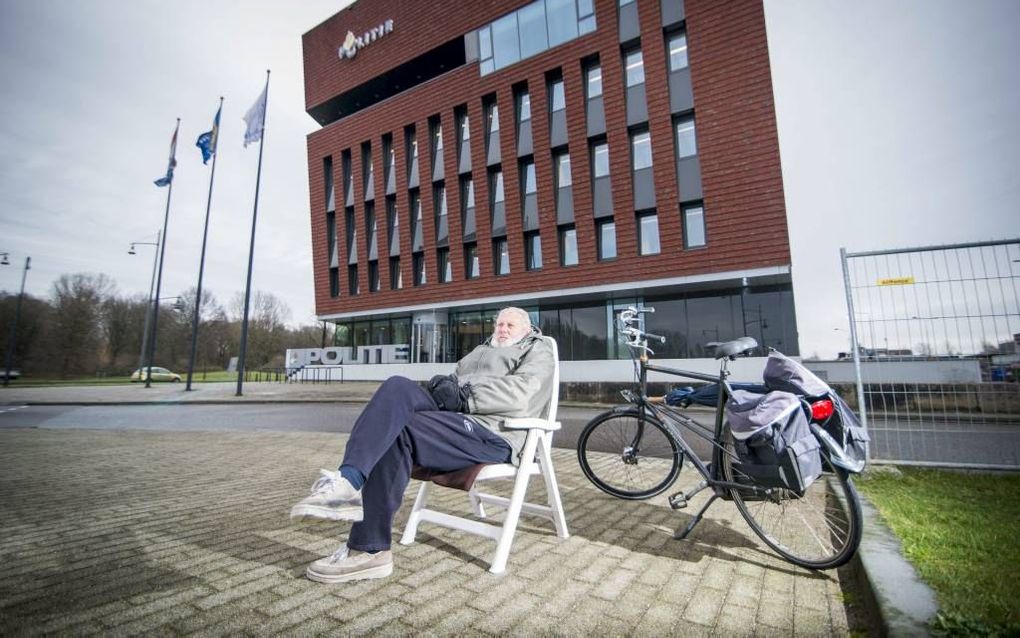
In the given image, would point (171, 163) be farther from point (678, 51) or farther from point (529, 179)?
point (678, 51)

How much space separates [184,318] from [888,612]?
6209 cm

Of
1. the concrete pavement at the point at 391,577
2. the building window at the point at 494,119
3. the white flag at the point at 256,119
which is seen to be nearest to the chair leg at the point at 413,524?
the concrete pavement at the point at 391,577

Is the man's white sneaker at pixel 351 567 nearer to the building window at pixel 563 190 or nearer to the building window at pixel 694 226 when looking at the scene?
the building window at pixel 694 226

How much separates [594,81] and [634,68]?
1.82 metres

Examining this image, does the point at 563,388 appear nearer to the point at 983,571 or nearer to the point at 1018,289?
the point at 1018,289

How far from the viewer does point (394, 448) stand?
2283 mm

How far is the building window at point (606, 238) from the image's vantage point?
20516 millimetres

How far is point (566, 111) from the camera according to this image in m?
21.1

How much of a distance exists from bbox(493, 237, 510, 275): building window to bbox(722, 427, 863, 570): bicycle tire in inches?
793

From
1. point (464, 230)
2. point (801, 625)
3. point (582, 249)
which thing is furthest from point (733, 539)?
point (464, 230)

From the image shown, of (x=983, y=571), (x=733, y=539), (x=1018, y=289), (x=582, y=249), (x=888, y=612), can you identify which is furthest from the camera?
(x=582, y=249)

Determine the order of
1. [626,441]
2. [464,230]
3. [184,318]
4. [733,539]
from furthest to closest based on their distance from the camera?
[184,318]
[464,230]
[626,441]
[733,539]

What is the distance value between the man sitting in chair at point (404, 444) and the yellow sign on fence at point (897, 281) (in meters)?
4.25

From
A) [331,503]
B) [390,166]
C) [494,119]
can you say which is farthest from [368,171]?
[331,503]
